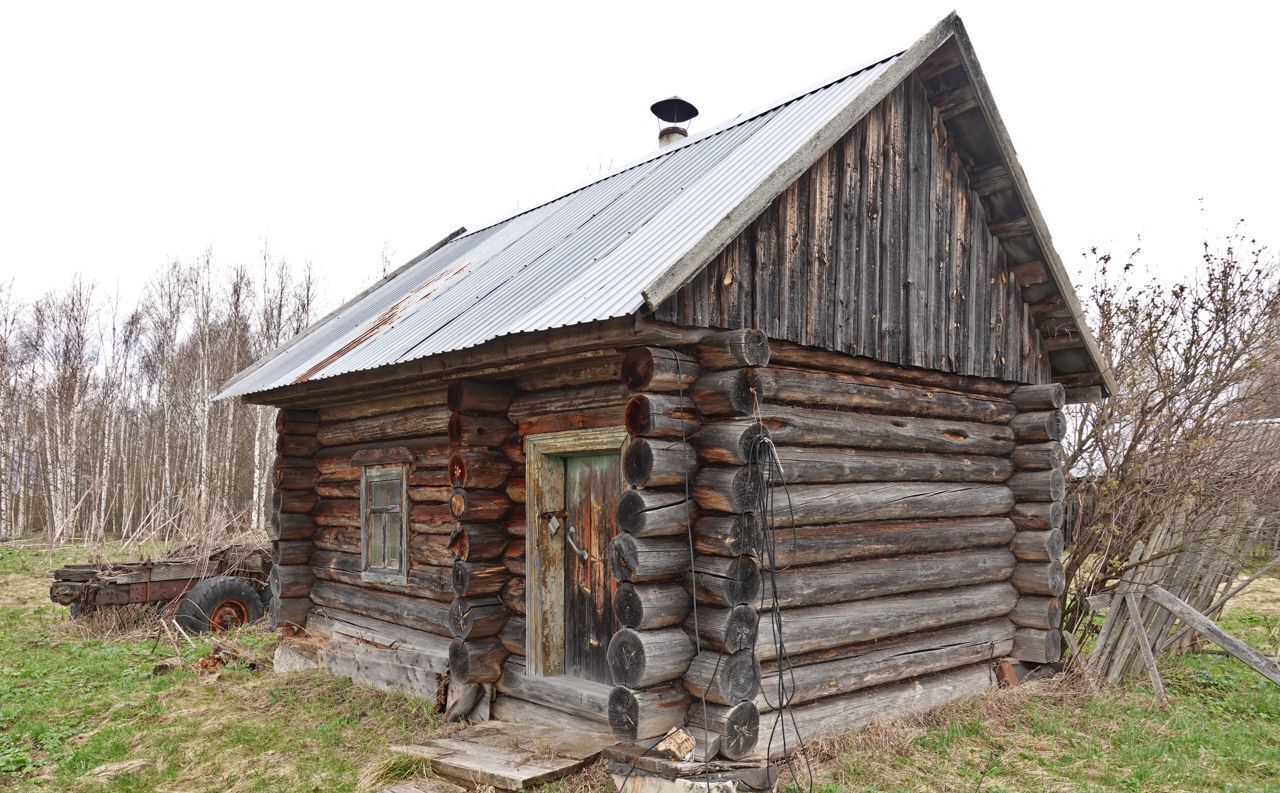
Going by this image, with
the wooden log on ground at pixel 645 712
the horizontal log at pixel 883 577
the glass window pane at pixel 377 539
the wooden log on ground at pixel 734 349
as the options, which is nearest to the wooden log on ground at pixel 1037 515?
the horizontal log at pixel 883 577

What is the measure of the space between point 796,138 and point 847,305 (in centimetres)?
139

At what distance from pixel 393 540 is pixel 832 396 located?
5057 millimetres

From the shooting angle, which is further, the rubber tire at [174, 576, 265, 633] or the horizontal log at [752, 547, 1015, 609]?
the rubber tire at [174, 576, 265, 633]

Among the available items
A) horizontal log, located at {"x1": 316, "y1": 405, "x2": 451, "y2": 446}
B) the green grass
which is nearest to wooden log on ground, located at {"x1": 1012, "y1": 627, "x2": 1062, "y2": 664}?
the green grass

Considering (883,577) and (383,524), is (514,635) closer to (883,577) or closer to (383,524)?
(383,524)

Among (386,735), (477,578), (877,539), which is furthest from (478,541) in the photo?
(877,539)

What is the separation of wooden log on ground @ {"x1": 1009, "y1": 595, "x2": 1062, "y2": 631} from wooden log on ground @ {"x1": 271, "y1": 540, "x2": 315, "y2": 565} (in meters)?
8.06

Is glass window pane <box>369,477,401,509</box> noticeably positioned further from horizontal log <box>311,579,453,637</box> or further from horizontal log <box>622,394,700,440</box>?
→ horizontal log <box>622,394,700,440</box>

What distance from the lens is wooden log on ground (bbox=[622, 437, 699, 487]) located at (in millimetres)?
5816

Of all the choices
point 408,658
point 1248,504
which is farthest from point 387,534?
point 1248,504

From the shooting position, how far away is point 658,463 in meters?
5.82

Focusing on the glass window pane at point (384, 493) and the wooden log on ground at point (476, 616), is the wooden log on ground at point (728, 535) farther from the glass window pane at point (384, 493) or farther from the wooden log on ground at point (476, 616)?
the glass window pane at point (384, 493)

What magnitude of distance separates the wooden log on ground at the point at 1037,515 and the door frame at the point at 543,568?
475 centimetres

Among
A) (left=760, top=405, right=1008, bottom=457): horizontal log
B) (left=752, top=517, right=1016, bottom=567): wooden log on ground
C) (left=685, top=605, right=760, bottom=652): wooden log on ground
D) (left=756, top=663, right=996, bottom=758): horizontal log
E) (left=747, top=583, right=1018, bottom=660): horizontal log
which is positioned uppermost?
(left=760, top=405, right=1008, bottom=457): horizontal log
